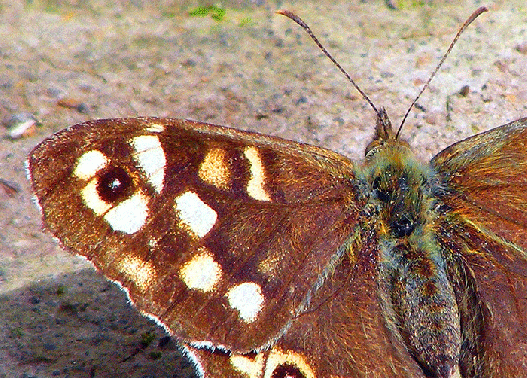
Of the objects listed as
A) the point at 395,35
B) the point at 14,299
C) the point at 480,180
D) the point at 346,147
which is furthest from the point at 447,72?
the point at 14,299

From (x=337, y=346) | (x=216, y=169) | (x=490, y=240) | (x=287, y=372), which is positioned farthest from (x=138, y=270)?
(x=490, y=240)

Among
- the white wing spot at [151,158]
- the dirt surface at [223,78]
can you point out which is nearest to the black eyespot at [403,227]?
the white wing spot at [151,158]

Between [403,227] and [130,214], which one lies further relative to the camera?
[403,227]

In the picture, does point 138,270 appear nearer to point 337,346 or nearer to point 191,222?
point 191,222

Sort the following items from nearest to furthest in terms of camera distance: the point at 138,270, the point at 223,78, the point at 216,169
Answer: the point at 138,270
the point at 216,169
the point at 223,78

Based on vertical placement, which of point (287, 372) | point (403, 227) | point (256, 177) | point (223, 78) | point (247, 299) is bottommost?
point (223, 78)

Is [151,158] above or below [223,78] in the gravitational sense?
above
